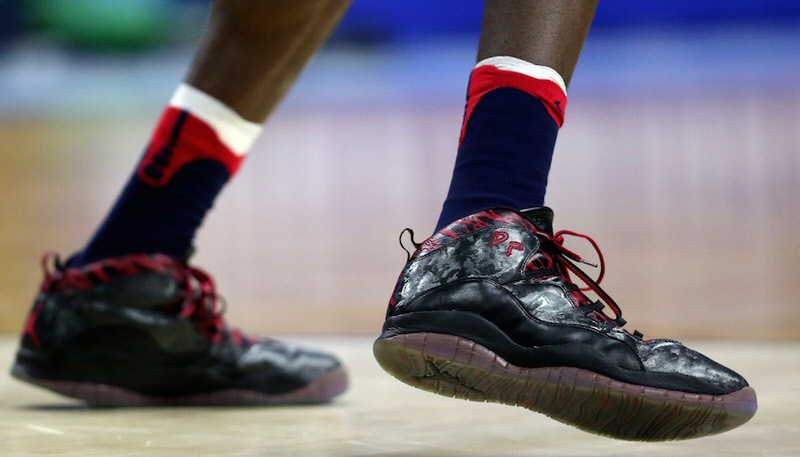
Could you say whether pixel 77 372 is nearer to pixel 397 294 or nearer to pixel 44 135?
pixel 397 294

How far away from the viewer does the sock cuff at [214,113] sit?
1097 millimetres

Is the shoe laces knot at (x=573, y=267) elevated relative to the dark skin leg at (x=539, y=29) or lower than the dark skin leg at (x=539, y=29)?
lower

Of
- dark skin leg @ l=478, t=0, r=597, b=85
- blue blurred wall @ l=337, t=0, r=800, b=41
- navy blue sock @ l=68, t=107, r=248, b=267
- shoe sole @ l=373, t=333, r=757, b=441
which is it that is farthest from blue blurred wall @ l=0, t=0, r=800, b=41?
shoe sole @ l=373, t=333, r=757, b=441

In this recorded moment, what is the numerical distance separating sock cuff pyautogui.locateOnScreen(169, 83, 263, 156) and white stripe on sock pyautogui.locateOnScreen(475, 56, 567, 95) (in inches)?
17.3

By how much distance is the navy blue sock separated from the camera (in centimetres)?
108

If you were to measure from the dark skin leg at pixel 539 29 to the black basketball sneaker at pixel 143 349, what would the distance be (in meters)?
0.48

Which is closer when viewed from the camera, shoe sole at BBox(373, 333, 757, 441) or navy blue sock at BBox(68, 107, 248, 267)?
shoe sole at BBox(373, 333, 757, 441)

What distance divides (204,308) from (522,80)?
1.64 ft

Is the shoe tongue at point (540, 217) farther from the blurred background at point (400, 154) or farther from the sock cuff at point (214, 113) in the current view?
the blurred background at point (400, 154)

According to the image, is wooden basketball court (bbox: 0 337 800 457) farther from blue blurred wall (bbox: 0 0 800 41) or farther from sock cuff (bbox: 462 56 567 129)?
blue blurred wall (bbox: 0 0 800 41)

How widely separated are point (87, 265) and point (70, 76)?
151 inches

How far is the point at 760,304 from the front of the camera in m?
2.33

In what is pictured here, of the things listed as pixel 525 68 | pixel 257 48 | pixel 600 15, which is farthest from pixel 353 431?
pixel 600 15

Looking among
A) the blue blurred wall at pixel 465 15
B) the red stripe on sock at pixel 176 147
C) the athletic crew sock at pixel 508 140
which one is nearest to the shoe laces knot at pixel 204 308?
the red stripe on sock at pixel 176 147
